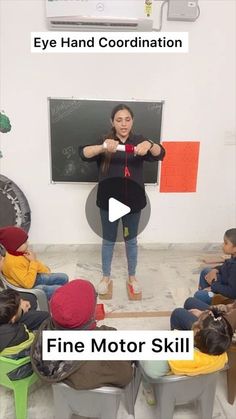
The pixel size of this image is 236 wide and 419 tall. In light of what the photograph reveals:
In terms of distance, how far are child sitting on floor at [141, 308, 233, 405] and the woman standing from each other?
39.3 inches

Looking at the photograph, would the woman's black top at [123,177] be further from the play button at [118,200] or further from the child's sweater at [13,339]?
the child's sweater at [13,339]

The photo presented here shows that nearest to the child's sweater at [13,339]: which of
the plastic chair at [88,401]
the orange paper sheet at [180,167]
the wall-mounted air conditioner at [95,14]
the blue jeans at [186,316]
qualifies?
the plastic chair at [88,401]

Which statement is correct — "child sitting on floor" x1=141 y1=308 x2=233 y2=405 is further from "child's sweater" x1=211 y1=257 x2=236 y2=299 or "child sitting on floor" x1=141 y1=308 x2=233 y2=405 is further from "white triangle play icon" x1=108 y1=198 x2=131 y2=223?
"white triangle play icon" x1=108 y1=198 x2=131 y2=223

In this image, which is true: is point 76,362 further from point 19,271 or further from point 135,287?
point 135,287

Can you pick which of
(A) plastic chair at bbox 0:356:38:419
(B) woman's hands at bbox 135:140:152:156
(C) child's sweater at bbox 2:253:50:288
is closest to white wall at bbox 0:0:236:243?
(B) woman's hands at bbox 135:140:152:156

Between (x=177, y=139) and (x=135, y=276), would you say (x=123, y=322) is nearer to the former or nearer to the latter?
(x=135, y=276)

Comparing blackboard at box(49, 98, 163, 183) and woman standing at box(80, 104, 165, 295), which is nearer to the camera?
woman standing at box(80, 104, 165, 295)

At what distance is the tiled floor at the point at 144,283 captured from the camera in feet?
5.30

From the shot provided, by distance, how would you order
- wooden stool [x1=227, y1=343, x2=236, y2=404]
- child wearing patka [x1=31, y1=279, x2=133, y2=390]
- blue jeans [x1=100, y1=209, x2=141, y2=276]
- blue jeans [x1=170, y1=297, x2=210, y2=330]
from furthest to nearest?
blue jeans [x1=100, y1=209, x2=141, y2=276]
blue jeans [x1=170, y1=297, x2=210, y2=330]
wooden stool [x1=227, y1=343, x2=236, y2=404]
child wearing patka [x1=31, y1=279, x2=133, y2=390]

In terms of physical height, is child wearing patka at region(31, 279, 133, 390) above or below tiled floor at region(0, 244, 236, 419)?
above

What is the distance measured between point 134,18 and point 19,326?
189 cm

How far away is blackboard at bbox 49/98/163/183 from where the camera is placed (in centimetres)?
260

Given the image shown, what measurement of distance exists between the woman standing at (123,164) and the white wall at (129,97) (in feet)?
1.92

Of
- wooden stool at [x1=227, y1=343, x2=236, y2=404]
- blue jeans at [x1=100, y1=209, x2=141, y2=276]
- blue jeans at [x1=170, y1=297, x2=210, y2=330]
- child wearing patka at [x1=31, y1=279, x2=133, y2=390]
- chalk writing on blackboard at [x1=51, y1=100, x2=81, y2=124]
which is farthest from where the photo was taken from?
chalk writing on blackboard at [x1=51, y1=100, x2=81, y2=124]
